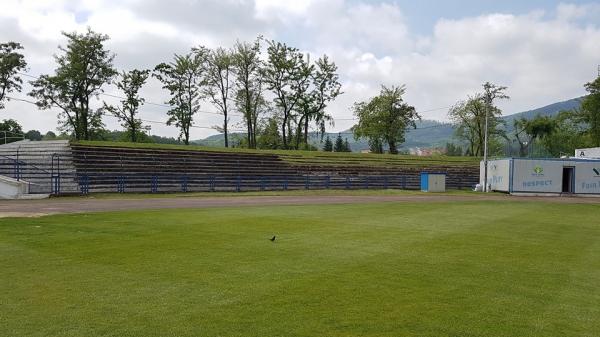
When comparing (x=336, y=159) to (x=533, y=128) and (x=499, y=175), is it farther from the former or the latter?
(x=533, y=128)

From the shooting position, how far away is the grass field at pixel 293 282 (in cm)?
532

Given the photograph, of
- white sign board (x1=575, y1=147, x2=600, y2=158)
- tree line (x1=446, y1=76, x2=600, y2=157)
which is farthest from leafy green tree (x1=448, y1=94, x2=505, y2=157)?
white sign board (x1=575, y1=147, x2=600, y2=158)

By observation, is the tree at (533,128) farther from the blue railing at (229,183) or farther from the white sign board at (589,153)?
the blue railing at (229,183)

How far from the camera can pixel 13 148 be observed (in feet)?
122

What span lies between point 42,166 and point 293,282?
3020 centimetres

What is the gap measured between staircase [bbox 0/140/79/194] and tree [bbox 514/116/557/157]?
79082 millimetres

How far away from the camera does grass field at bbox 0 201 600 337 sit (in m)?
5.32

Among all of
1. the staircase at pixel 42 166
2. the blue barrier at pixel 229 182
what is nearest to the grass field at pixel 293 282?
the staircase at pixel 42 166

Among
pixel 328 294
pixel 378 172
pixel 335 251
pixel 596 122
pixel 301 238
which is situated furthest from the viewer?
pixel 596 122

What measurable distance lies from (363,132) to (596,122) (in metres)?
34.8

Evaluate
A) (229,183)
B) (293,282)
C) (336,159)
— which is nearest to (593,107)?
(336,159)

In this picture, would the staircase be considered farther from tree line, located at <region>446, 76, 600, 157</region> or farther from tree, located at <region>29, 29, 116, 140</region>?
tree line, located at <region>446, 76, 600, 157</region>

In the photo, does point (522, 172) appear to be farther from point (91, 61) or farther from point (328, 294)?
point (91, 61)

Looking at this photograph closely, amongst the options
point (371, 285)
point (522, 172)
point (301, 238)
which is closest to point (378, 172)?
point (522, 172)
